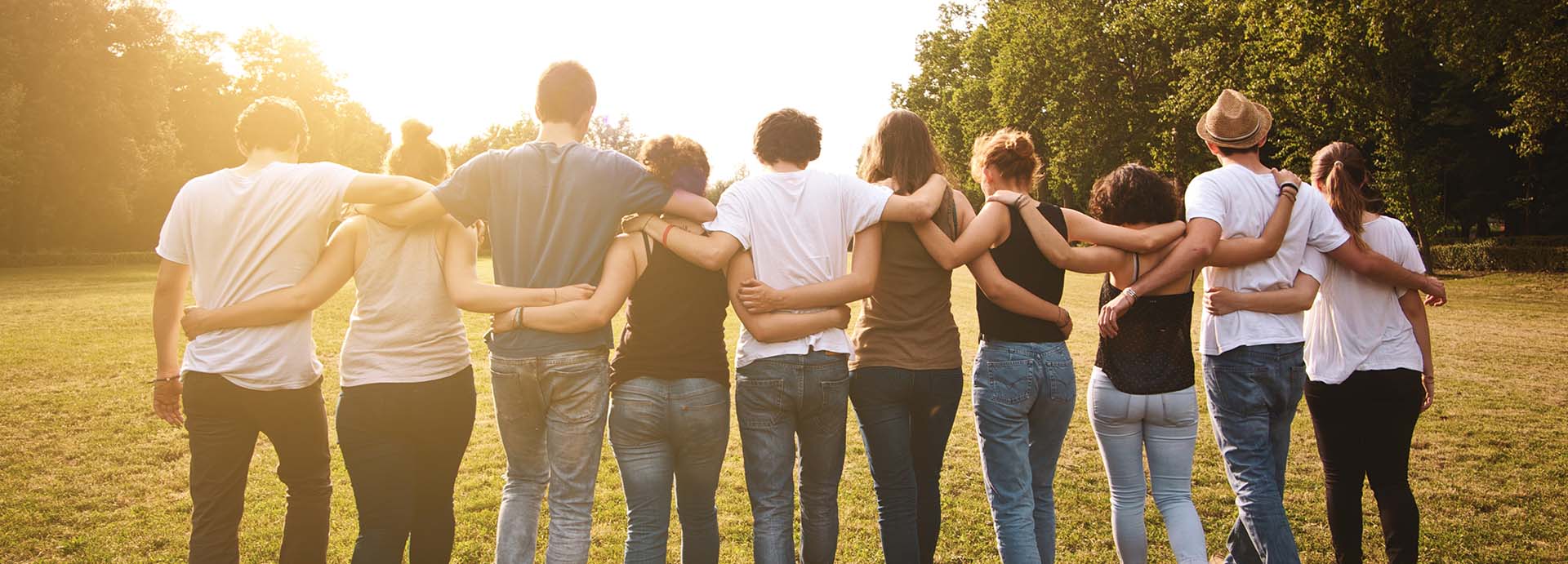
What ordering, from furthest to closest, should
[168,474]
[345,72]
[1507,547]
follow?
1. [345,72]
2. [168,474]
3. [1507,547]

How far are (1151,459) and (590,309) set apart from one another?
234 centimetres

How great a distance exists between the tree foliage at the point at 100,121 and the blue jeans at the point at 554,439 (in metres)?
37.0

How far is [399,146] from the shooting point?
3629 millimetres

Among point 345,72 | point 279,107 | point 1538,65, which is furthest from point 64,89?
point 1538,65

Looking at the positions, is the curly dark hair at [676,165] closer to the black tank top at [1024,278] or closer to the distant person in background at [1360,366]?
the black tank top at [1024,278]

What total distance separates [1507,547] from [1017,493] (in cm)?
336

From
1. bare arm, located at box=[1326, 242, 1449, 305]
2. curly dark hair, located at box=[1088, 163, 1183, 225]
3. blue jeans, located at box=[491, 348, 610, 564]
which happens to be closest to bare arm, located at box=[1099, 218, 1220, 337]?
curly dark hair, located at box=[1088, 163, 1183, 225]

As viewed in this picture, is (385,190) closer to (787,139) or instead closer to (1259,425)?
(787,139)

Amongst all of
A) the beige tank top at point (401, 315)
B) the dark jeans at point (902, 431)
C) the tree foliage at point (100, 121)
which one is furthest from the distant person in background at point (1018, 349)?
the tree foliage at point (100, 121)

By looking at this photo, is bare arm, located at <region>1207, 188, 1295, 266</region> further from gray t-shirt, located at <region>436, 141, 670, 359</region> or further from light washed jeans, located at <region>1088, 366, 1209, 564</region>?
gray t-shirt, located at <region>436, 141, 670, 359</region>

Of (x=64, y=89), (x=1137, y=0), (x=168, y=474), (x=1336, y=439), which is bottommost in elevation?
(x=168, y=474)

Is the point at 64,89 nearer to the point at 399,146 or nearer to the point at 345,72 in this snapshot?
the point at 345,72

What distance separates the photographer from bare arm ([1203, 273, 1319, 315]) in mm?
3621

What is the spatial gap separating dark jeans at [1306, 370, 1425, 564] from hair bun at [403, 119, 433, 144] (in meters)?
3.87
